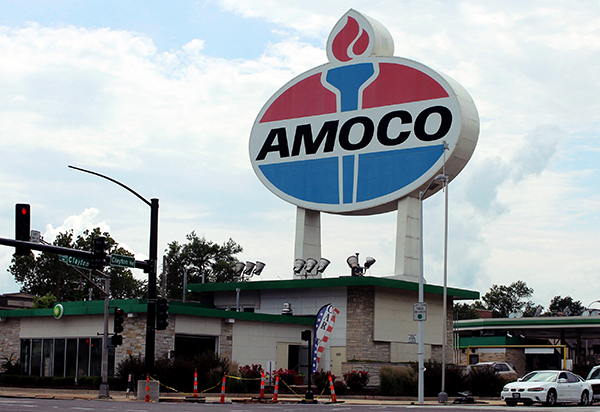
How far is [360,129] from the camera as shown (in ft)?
147

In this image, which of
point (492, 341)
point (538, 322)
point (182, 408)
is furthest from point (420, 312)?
point (492, 341)

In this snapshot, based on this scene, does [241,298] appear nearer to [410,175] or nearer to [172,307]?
[172,307]

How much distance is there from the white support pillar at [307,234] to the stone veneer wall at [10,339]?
53.7 feet

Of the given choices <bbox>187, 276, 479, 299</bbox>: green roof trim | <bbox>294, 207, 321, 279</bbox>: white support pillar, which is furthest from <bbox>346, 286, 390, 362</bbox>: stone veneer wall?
<bbox>294, 207, 321, 279</bbox>: white support pillar

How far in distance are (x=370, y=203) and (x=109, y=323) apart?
49.9ft

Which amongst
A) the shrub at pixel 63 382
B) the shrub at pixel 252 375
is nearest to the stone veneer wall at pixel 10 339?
the shrub at pixel 63 382

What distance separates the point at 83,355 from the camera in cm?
4181

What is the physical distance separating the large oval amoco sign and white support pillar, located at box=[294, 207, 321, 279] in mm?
906

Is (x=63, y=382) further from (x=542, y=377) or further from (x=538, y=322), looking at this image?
(x=538, y=322)

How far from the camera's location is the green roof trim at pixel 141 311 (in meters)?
39.6

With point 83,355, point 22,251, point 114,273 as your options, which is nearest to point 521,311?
point 114,273

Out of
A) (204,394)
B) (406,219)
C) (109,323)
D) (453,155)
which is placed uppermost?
(453,155)

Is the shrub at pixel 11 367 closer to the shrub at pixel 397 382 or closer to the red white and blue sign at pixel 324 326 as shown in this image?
the red white and blue sign at pixel 324 326

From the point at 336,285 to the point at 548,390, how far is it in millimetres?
15301
